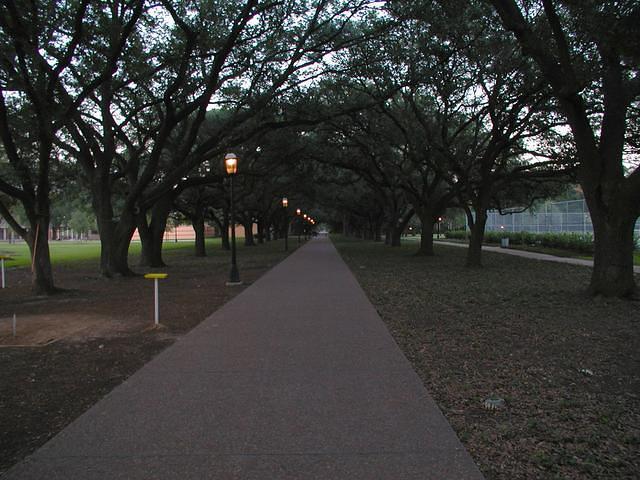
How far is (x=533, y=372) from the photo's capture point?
5.49 m

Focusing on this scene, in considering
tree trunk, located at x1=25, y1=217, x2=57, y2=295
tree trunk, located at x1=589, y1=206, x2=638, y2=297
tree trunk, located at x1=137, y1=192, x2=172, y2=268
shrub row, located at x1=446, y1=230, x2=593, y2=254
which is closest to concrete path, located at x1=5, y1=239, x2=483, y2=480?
tree trunk, located at x1=589, y1=206, x2=638, y2=297

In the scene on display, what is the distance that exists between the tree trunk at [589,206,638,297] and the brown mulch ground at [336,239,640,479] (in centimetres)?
47

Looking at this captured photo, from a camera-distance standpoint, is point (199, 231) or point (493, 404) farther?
point (199, 231)

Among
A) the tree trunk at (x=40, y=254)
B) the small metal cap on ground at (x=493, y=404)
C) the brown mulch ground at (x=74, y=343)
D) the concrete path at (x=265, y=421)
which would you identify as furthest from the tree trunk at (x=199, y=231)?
the small metal cap on ground at (x=493, y=404)

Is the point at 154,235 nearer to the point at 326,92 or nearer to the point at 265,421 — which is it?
the point at 326,92

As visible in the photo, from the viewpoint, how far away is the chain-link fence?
38.0 meters

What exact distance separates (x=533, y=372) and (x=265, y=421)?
3156mm

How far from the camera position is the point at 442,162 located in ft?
64.9

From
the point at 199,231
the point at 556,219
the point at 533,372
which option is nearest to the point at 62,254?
the point at 199,231

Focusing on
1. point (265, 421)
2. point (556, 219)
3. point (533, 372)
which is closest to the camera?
point (265, 421)

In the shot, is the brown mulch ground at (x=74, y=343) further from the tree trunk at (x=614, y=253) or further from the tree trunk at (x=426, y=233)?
the tree trunk at (x=426, y=233)

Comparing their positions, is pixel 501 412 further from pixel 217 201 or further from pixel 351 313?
pixel 217 201

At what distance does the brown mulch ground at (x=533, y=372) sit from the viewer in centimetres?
354

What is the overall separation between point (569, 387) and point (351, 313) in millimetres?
4704
